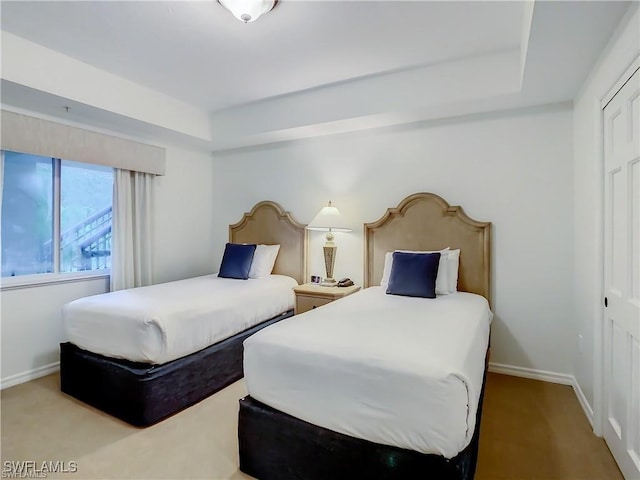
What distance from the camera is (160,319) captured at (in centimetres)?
230

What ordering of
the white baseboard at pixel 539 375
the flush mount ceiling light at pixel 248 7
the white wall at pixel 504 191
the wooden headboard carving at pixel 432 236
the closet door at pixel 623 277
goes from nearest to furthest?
1. the closet door at pixel 623 277
2. the flush mount ceiling light at pixel 248 7
3. the white baseboard at pixel 539 375
4. the white wall at pixel 504 191
5. the wooden headboard carving at pixel 432 236

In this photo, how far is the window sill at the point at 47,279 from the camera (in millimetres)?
2891

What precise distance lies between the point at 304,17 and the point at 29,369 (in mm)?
3560

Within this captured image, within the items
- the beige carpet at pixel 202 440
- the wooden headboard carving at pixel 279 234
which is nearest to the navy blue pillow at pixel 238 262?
the wooden headboard carving at pixel 279 234

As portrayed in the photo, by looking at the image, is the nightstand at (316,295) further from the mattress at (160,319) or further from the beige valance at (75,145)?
the beige valance at (75,145)

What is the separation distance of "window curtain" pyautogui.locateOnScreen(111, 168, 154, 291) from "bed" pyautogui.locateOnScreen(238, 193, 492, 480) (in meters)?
2.42

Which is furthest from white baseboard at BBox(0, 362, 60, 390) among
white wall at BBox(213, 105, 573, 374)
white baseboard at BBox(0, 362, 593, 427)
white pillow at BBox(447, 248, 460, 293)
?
white pillow at BBox(447, 248, 460, 293)

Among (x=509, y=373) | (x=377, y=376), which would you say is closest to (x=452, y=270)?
(x=509, y=373)

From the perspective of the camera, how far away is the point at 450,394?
1.30 m

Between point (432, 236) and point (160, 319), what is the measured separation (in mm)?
2412

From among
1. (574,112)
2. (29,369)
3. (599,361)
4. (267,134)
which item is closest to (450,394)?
(599,361)

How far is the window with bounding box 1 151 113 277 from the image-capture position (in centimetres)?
297

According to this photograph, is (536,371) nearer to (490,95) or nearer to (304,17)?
(490,95)

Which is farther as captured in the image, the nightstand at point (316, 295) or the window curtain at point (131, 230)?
the window curtain at point (131, 230)
